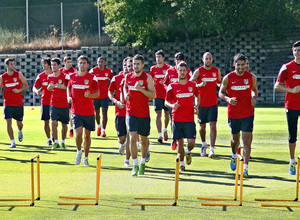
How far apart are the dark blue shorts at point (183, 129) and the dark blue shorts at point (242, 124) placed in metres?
0.76

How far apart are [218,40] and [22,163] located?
25302 mm

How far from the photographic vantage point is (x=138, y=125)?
10.9 m

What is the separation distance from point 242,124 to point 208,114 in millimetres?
2521

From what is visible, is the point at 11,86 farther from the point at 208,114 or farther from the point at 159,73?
the point at 208,114

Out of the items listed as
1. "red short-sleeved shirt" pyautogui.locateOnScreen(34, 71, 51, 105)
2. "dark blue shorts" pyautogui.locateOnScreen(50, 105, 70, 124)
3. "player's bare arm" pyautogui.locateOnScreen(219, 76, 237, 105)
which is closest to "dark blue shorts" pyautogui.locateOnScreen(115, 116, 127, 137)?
"dark blue shorts" pyautogui.locateOnScreen(50, 105, 70, 124)

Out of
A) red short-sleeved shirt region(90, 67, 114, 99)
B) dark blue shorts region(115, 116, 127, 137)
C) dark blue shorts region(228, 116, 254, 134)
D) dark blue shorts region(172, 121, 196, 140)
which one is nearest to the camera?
dark blue shorts region(228, 116, 254, 134)

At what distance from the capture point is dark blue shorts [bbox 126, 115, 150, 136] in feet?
35.4

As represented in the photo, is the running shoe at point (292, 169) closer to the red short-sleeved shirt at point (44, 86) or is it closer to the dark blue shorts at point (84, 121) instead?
the dark blue shorts at point (84, 121)


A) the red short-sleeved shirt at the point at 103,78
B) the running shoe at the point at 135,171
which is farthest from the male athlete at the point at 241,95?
the red short-sleeved shirt at the point at 103,78

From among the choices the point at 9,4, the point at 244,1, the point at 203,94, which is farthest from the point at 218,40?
the point at 203,94

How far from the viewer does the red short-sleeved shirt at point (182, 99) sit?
1093 centimetres

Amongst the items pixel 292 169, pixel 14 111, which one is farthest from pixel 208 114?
pixel 14 111

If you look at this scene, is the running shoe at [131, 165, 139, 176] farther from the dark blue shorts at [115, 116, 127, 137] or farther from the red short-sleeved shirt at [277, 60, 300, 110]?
the red short-sleeved shirt at [277, 60, 300, 110]

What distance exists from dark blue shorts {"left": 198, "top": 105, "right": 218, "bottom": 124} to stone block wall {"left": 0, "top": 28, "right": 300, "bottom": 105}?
21965mm
